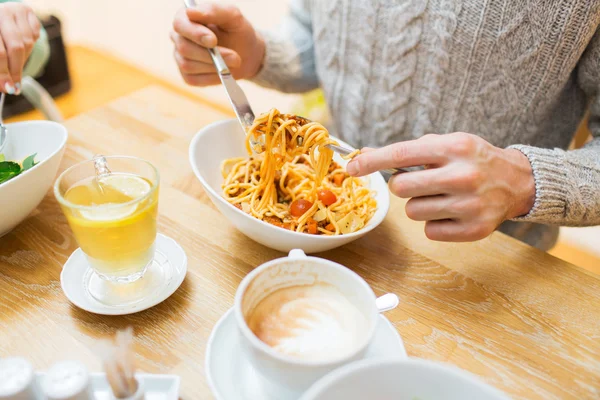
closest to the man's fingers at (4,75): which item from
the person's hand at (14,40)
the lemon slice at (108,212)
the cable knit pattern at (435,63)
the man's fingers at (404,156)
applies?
the person's hand at (14,40)

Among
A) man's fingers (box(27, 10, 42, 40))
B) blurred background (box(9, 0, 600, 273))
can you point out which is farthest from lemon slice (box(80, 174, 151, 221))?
blurred background (box(9, 0, 600, 273))

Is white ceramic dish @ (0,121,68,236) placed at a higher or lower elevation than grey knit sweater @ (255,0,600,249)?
lower

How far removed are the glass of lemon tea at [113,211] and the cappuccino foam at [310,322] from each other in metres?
0.27

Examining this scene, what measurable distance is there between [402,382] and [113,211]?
1.67ft

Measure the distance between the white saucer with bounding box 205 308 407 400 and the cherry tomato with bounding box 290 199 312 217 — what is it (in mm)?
344

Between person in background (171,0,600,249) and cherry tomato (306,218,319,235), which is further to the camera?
cherry tomato (306,218,319,235)

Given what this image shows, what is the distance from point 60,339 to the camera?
0.79m

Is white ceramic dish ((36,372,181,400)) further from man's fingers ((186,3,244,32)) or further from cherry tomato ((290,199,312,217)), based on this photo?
man's fingers ((186,3,244,32))

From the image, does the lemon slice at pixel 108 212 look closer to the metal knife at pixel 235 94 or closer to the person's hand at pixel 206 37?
the metal knife at pixel 235 94

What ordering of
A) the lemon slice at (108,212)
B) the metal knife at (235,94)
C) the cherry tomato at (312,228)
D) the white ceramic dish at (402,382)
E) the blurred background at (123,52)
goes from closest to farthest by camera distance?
the white ceramic dish at (402,382) < the lemon slice at (108,212) < the cherry tomato at (312,228) < the metal knife at (235,94) < the blurred background at (123,52)

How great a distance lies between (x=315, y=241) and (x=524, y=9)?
772mm

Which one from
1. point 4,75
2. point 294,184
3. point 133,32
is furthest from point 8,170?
point 133,32

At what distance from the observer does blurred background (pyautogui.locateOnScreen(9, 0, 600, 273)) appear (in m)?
3.10

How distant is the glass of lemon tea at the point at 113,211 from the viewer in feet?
2.58
